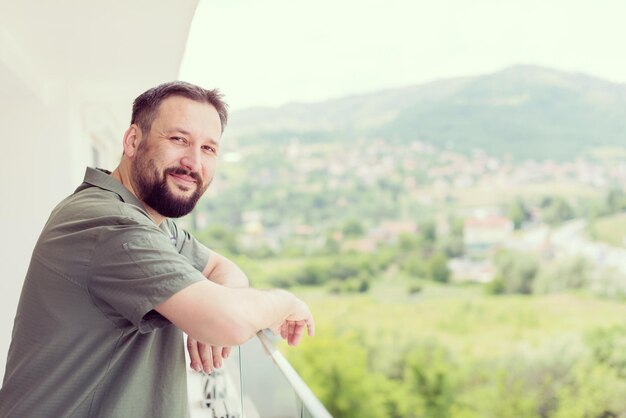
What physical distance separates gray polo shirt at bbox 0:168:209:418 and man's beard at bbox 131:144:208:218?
18 centimetres

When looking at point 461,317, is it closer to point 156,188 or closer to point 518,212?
point 518,212

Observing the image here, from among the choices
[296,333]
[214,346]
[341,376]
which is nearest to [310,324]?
[296,333]

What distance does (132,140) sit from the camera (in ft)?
4.63

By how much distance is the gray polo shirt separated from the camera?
3.47 ft

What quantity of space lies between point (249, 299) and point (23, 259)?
2.93 meters

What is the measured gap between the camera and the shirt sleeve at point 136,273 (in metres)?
1.05

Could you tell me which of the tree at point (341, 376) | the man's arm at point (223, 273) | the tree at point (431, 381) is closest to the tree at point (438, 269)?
the tree at point (431, 381)

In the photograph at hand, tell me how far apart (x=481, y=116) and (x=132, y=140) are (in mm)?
33902

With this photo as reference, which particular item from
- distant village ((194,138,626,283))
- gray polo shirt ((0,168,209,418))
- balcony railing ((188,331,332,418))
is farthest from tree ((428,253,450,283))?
gray polo shirt ((0,168,209,418))

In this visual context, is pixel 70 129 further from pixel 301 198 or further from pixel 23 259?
pixel 301 198

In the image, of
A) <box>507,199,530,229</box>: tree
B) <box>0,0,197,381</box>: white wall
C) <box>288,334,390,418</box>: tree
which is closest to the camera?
<box>0,0,197,381</box>: white wall

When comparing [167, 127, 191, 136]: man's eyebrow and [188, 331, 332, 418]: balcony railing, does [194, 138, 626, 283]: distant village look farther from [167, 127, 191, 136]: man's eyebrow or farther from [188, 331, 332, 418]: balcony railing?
[167, 127, 191, 136]: man's eyebrow

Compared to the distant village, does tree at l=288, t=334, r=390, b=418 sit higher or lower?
lower

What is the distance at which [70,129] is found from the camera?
4016 millimetres
